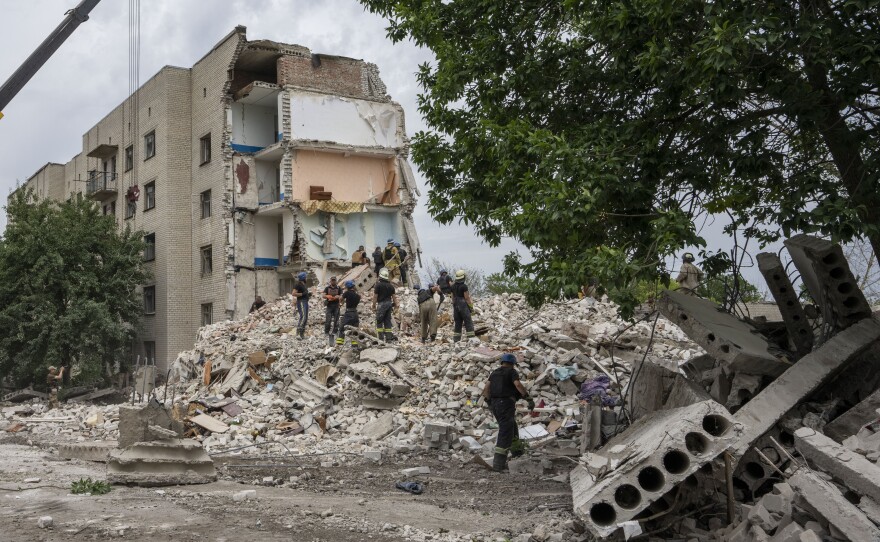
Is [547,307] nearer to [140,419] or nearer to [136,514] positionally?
[140,419]

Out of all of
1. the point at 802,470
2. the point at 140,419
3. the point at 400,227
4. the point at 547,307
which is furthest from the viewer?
the point at 400,227

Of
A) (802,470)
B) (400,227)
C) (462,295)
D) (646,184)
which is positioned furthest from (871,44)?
(400,227)

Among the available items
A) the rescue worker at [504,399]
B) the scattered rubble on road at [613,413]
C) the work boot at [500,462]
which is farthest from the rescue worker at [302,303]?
the work boot at [500,462]

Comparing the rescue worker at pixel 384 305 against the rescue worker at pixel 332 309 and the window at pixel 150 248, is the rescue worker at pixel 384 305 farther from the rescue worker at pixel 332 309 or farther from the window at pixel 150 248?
the window at pixel 150 248

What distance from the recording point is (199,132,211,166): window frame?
31.4 metres

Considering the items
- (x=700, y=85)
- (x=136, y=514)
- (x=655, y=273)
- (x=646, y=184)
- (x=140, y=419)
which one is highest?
(x=700, y=85)

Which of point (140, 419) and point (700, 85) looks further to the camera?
point (140, 419)

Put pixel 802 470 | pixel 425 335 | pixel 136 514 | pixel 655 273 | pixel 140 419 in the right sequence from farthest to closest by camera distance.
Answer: pixel 425 335 < pixel 140 419 < pixel 136 514 < pixel 655 273 < pixel 802 470

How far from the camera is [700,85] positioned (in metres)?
7.67

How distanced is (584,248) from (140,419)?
6.57 meters

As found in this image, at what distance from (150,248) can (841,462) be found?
32.3 metres

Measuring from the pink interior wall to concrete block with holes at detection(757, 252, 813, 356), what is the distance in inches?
893

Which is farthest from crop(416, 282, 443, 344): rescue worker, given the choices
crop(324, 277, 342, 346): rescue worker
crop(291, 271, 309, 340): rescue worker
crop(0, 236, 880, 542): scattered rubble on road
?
crop(291, 271, 309, 340): rescue worker

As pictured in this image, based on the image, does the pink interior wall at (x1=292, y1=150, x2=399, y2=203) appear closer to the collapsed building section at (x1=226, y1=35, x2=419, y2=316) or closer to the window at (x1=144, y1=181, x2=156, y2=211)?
the collapsed building section at (x1=226, y1=35, x2=419, y2=316)
